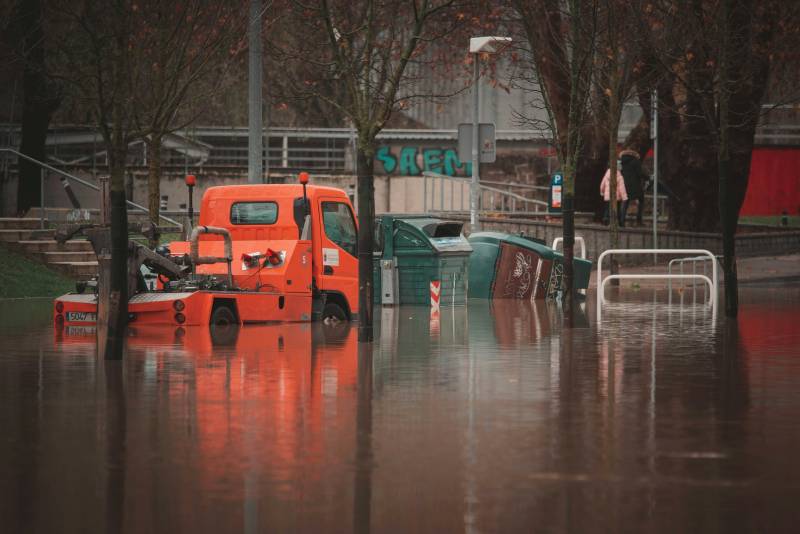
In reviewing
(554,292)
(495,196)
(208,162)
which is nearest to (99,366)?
(554,292)

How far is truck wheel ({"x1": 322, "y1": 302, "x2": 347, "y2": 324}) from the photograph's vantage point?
20.7m

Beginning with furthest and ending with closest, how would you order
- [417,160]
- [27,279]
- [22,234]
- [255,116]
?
[417,160] → [22,234] → [27,279] → [255,116]

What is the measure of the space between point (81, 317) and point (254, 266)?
2.43 m

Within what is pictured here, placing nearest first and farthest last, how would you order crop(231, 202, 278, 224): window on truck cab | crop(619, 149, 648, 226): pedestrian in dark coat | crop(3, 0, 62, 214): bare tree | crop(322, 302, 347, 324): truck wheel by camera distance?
1. crop(322, 302, 347, 324): truck wheel
2. crop(231, 202, 278, 224): window on truck cab
3. crop(3, 0, 62, 214): bare tree
4. crop(619, 149, 648, 226): pedestrian in dark coat

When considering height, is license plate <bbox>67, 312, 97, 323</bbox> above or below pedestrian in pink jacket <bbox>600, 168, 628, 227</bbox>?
below

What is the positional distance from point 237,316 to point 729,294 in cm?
668

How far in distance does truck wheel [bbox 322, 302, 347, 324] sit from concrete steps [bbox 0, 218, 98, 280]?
28.4 ft

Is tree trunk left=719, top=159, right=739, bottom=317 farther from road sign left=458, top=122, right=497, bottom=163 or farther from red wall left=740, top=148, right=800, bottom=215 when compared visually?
red wall left=740, top=148, right=800, bottom=215

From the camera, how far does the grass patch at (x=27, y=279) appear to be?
26670 mm

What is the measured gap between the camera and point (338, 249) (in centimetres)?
2066

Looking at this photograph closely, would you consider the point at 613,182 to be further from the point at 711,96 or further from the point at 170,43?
the point at 170,43

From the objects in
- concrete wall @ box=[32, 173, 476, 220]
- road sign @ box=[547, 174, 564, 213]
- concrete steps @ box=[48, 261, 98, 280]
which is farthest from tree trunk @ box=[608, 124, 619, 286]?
concrete wall @ box=[32, 173, 476, 220]

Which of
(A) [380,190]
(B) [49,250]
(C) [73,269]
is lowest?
(C) [73,269]

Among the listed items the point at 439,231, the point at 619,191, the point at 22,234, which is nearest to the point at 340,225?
the point at 439,231
